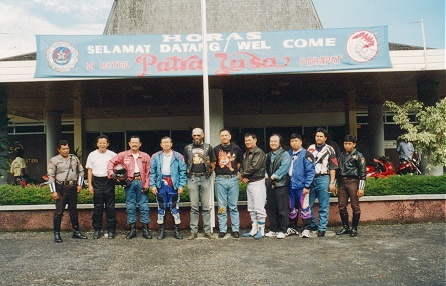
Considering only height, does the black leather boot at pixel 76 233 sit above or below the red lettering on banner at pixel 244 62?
below

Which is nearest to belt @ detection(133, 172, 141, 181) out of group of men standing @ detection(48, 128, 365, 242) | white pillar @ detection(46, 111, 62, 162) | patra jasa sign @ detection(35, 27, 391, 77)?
group of men standing @ detection(48, 128, 365, 242)

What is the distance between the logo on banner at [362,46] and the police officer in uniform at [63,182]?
A: 615 centimetres

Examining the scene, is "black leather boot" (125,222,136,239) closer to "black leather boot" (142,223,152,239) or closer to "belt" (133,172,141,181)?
"black leather boot" (142,223,152,239)

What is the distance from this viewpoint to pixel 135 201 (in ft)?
23.1

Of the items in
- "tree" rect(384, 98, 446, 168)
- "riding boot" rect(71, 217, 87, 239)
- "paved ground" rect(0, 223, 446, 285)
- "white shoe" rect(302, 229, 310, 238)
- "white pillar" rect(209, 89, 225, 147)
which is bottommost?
"paved ground" rect(0, 223, 446, 285)

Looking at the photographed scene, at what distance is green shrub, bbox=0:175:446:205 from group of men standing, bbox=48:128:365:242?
2.77 ft

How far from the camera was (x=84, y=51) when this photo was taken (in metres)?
8.73

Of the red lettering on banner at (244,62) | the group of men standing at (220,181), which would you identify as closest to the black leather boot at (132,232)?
the group of men standing at (220,181)

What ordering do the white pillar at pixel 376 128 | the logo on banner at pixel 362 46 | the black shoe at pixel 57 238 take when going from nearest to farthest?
the black shoe at pixel 57 238 → the logo on banner at pixel 362 46 → the white pillar at pixel 376 128

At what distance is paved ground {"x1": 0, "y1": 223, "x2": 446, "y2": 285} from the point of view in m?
4.72

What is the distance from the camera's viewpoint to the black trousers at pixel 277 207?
6820 millimetres

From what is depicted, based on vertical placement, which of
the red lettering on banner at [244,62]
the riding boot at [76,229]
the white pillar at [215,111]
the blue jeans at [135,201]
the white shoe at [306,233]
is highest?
the red lettering on banner at [244,62]

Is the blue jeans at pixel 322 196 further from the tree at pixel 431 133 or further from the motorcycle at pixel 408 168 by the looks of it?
the motorcycle at pixel 408 168

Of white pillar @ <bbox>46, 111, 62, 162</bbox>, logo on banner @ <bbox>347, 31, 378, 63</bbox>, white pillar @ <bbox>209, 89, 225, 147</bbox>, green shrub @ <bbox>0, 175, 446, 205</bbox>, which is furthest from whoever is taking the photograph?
white pillar @ <bbox>46, 111, 62, 162</bbox>
